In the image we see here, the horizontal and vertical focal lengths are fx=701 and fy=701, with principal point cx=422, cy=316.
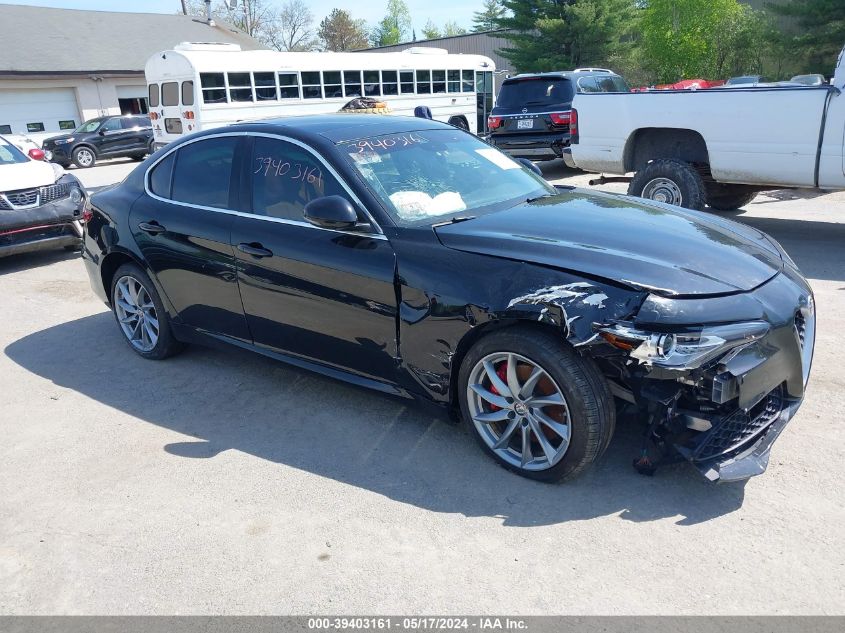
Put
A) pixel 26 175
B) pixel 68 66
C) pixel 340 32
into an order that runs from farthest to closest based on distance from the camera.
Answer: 1. pixel 340 32
2. pixel 68 66
3. pixel 26 175

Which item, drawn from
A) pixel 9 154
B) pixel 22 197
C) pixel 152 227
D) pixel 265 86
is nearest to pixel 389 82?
pixel 265 86

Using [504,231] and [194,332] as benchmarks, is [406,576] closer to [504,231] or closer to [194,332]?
[504,231]

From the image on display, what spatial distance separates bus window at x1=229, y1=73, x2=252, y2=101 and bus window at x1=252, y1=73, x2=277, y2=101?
0.23 meters

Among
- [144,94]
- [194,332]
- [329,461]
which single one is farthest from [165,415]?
[144,94]

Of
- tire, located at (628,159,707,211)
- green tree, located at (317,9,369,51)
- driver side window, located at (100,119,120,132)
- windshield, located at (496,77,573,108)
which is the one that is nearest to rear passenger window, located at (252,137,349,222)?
tire, located at (628,159,707,211)

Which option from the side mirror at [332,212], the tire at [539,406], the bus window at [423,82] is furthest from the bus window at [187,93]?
the tire at [539,406]

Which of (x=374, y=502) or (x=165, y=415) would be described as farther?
(x=165, y=415)

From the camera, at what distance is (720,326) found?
3008mm

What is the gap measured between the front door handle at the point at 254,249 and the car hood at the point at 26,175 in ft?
19.1

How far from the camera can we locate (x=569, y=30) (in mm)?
32875

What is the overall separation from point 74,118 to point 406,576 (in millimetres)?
34898

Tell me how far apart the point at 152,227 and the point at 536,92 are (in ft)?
32.7

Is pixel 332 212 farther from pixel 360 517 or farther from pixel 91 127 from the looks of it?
pixel 91 127

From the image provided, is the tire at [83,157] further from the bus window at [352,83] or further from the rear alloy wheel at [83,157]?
the bus window at [352,83]
